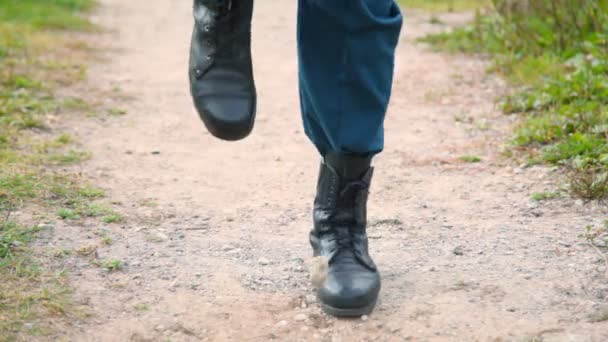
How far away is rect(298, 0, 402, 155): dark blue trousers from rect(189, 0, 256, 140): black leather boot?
132 millimetres

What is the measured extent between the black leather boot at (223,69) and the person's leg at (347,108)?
0.13m

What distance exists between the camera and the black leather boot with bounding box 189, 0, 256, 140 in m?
1.88

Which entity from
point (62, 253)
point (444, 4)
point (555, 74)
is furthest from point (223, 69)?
point (444, 4)

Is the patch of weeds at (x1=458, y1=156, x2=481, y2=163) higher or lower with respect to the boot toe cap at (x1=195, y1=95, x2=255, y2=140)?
lower

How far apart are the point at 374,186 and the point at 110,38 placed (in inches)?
158

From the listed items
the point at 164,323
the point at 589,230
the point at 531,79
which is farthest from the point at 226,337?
the point at 531,79

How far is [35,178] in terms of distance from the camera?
2.84 meters

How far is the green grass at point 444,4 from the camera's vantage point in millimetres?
7375

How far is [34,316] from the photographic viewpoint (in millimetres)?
1843

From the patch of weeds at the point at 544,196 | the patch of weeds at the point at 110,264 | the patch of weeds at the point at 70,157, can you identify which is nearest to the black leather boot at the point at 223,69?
the patch of weeds at the point at 110,264

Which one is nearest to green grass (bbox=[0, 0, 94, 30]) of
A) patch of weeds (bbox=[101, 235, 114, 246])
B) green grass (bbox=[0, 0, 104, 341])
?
green grass (bbox=[0, 0, 104, 341])

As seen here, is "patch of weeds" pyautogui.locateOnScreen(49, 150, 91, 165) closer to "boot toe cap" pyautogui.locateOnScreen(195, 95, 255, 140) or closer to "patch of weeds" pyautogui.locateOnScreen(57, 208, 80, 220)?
"patch of weeds" pyautogui.locateOnScreen(57, 208, 80, 220)

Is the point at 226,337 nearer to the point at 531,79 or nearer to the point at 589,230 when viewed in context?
the point at 589,230

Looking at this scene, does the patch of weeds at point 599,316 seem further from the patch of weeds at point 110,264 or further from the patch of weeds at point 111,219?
the patch of weeds at point 111,219
